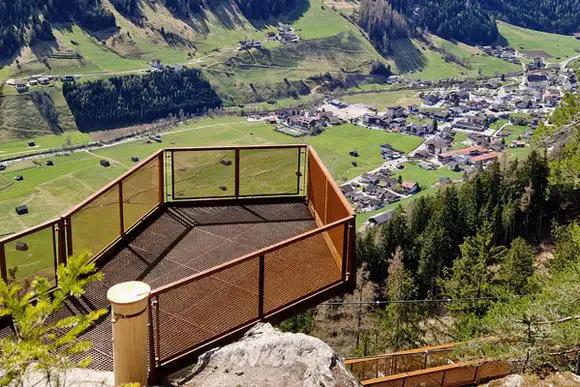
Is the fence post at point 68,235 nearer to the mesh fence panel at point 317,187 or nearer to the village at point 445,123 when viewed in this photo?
the mesh fence panel at point 317,187

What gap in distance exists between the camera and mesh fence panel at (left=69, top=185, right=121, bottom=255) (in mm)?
8047

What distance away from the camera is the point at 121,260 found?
877 cm

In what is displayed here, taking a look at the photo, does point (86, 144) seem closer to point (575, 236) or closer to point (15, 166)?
point (15, 166)

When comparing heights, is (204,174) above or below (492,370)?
above

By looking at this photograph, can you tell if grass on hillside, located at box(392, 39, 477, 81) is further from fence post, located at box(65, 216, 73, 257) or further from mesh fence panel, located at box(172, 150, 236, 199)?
fence post, located at box(65, 216, 73, 257)

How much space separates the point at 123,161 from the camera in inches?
4048

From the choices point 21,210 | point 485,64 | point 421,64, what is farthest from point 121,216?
point 485,64

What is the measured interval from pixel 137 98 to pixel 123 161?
43.4 metres

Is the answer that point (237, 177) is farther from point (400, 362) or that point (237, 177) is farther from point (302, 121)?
point (302, 121)

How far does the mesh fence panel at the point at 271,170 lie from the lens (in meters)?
10.8

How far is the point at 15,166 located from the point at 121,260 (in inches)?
3972

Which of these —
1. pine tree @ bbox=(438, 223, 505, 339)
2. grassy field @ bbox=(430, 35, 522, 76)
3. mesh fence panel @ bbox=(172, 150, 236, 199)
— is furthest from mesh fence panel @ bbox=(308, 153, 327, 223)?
grassy field @ bbox=(430, 35, 522, 76)

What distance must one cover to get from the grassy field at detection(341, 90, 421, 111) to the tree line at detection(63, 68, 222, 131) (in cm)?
3288

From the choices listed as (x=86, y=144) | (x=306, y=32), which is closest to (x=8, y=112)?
(x=86, y=144)
